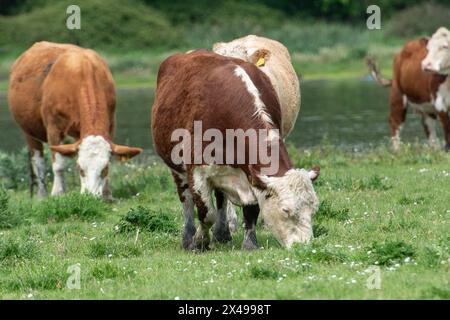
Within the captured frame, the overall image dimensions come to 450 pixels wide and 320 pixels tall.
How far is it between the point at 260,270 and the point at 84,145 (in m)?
6.92

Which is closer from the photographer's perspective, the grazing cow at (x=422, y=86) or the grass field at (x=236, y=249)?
the grass field at (x=236, y=249)

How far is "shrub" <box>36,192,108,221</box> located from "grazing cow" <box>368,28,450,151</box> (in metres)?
7.24

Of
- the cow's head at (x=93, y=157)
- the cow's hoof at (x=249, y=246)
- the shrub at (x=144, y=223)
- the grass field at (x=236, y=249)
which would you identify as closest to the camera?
the grass field at (x=236, y=249)

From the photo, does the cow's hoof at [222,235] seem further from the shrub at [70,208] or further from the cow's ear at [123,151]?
the cow's ear at [123,151]

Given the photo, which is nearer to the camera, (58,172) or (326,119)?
(58,172)

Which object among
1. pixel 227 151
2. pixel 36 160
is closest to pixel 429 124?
pixel 36 160

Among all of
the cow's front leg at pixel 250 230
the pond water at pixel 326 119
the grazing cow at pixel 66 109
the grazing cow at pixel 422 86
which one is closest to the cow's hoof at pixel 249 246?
the cow's front leg at pixel 250 230

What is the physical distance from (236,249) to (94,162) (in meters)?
4.60

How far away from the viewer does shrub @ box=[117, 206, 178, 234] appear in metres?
11.8

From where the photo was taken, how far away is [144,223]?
11875 millimetres

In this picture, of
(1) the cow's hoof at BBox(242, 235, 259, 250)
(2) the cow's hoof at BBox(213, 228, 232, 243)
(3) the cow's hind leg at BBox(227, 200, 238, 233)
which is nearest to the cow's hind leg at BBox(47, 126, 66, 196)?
(3) the cow's hind leg at BBox(227, 200, 238, 233)

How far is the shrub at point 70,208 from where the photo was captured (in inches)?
524

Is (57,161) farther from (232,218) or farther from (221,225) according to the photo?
(221,225)
